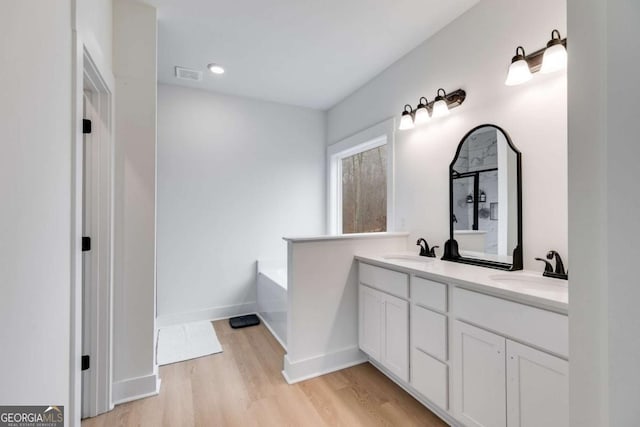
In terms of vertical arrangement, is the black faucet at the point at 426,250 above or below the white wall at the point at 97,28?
below

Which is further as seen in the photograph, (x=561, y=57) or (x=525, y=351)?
(x=561, y=57)

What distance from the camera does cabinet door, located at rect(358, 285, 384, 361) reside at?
6.95 feet

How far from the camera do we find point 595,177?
0.77 m

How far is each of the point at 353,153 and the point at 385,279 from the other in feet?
6.58

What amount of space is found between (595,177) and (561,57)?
1.12 metres

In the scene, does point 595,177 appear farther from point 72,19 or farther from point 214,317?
point 214,317

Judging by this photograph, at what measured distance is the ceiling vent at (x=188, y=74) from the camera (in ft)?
9.33

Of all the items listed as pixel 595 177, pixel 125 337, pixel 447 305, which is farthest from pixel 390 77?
pixel 125 337

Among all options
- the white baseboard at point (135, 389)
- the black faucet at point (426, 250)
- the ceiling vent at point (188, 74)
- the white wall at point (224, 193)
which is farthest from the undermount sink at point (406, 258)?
the ceiling vent at point (188, 74)

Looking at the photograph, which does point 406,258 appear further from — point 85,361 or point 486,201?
point 85,361

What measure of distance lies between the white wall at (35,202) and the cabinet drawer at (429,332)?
5.71 ft

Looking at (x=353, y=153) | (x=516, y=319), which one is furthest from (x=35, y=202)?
(x=353, y=153)

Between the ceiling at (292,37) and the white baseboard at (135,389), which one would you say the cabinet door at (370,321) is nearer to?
the white baseboard at (135,389)

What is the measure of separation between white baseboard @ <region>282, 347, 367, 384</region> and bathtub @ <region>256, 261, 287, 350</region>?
39 centimetres
